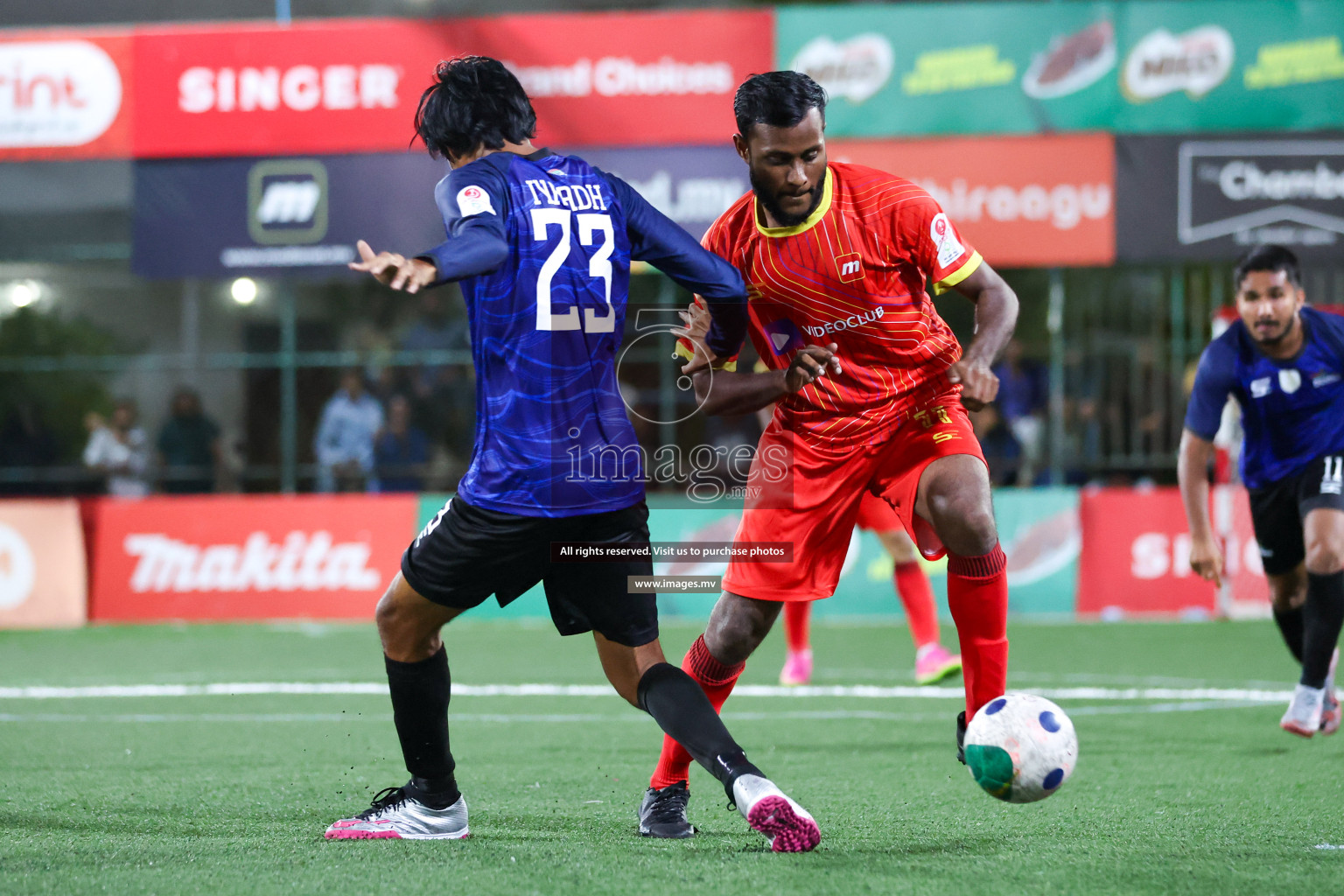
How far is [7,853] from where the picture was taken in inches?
160

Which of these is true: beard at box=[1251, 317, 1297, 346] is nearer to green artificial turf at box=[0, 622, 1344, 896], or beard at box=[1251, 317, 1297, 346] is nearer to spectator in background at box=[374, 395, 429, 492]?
green artificial turf at box=[0, 622, 1344, 896]

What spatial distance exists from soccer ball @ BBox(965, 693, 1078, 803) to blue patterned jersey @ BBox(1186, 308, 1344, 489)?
276 centimetres

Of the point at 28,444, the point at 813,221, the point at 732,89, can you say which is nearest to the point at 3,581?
the point at 28,444

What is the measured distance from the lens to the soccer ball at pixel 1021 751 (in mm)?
4074

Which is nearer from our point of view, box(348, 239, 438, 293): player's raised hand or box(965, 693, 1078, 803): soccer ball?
box(348, 239, 438, 293): player's raised hand

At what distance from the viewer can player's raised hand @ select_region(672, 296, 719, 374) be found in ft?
14.9

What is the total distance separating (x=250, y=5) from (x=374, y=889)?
18.7 m

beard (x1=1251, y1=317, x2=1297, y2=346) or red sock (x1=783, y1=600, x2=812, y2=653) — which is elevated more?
beard (x1=1251, y1=317, x2=1297, y2=346)

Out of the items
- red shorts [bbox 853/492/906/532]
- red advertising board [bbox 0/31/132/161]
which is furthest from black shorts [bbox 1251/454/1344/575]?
red advertising board [bbox 0/31/132/161]

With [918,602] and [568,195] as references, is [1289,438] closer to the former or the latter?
[918,602]

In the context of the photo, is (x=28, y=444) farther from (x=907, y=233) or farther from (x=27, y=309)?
(x=907, y=233)

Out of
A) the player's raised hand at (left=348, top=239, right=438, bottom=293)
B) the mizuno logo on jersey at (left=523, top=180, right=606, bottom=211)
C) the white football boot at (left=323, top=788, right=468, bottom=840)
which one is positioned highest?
the mizuno logo on jersey at (left=523, top=180, right=606, bottom=211)

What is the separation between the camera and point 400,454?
15414 mm

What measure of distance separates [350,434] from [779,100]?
1165cm
